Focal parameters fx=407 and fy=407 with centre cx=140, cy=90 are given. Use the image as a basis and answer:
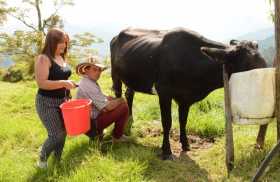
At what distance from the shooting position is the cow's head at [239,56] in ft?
16.1

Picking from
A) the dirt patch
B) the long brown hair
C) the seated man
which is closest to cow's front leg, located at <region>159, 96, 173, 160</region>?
the dirt patch

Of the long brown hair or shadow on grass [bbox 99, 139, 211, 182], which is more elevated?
the long brown hair

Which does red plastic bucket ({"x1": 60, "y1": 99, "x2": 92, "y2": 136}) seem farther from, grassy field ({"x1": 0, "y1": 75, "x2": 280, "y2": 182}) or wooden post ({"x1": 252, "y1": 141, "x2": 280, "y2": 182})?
wooden post ({"x1": 252, "y1": 141, "x2": 280, "y2": 182})

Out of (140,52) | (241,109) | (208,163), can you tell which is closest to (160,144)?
(208,163)

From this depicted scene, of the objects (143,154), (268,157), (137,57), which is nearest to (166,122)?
(143,154)

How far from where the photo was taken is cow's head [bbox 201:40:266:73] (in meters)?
4.90

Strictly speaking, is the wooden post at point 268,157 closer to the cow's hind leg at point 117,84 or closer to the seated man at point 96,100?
the seated man at point 96,100

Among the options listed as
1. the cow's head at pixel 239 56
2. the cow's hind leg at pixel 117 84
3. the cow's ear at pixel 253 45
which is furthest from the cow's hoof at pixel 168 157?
the cow's hind leg at pixel 117 84

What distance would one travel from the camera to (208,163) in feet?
18.3

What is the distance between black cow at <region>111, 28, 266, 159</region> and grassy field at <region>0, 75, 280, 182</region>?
0.36m

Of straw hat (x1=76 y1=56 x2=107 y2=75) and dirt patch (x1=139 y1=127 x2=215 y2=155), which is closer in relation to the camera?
straw hat (x1=76 y1=56 x2=107 y2=75)

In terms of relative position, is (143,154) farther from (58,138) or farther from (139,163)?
(58,138)

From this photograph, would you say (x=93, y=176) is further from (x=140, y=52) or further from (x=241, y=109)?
(x=140, y=52)

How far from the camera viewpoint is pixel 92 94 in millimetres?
5754
